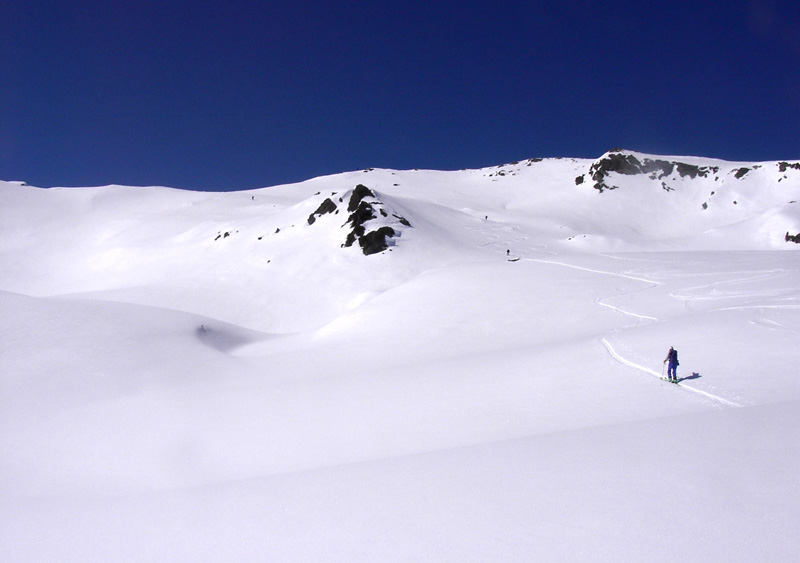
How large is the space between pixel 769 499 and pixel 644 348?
908 centimetres

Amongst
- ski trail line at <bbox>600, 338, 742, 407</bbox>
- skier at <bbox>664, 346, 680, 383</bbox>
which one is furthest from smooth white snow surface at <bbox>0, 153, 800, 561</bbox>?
skier at <bbox>664, 346, 680, 383</bbox>

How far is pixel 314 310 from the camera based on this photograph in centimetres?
3525

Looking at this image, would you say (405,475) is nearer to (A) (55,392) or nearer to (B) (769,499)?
(B) (769,499)

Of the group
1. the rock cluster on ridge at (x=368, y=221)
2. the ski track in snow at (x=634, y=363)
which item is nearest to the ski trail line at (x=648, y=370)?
the ski track in snow at (x=634, y=363)

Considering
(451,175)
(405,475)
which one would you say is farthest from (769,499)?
(451,175)

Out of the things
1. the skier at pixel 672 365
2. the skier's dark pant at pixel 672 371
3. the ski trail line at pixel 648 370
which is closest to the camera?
the ski trail line at pixel 648 370

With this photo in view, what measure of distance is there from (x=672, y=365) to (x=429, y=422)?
6.02 metres

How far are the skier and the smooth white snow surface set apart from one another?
332 mm

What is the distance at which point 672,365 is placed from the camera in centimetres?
1107

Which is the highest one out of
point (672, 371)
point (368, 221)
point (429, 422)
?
point (368, 221)

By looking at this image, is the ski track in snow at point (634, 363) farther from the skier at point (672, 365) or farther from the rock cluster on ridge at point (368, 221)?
the rock cluster on ridge at point (368, 221)

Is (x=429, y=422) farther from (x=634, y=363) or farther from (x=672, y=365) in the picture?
(x=634, y=363)

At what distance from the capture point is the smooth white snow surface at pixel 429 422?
581 centimetres

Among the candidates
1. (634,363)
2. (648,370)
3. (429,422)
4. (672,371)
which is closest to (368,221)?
(634,363)
